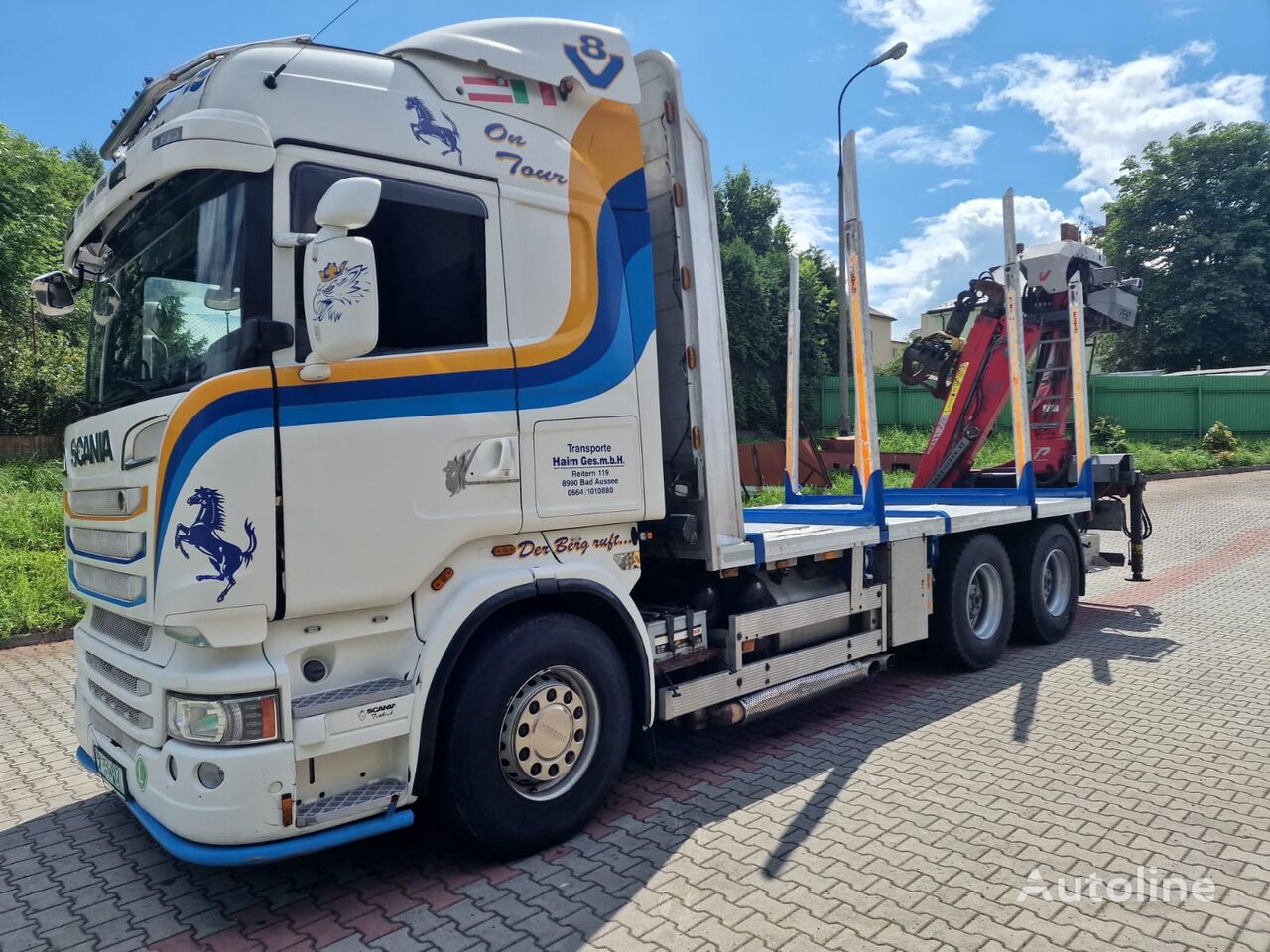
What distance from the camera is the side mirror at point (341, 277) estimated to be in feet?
9.93

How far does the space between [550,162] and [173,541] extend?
2.32 metres

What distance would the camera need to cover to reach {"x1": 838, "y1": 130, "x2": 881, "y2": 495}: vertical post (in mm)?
5707

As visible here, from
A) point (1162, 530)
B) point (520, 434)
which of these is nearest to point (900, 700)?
point (520, 434)

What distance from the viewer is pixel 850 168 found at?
5.69m

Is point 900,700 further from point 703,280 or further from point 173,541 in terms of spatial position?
point 173,541

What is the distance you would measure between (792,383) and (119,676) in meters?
6.13

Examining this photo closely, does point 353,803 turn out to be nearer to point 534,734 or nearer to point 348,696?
point 348,696

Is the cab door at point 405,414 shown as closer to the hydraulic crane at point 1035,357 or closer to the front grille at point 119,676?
the front grille at point 119,676

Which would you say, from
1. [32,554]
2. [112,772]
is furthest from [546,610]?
[32,554]

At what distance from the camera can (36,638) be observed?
26.6ft

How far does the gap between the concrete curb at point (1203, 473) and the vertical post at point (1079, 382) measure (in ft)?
46.9

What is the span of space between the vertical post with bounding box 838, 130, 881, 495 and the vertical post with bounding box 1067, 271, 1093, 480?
3450mm

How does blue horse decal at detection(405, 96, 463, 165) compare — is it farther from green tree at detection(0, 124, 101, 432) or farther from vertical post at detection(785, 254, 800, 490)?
green tree at detection(0, 124, 101, 432)

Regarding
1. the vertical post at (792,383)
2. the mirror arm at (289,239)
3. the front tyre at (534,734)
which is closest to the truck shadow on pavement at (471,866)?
the front tyre at (534,734)
